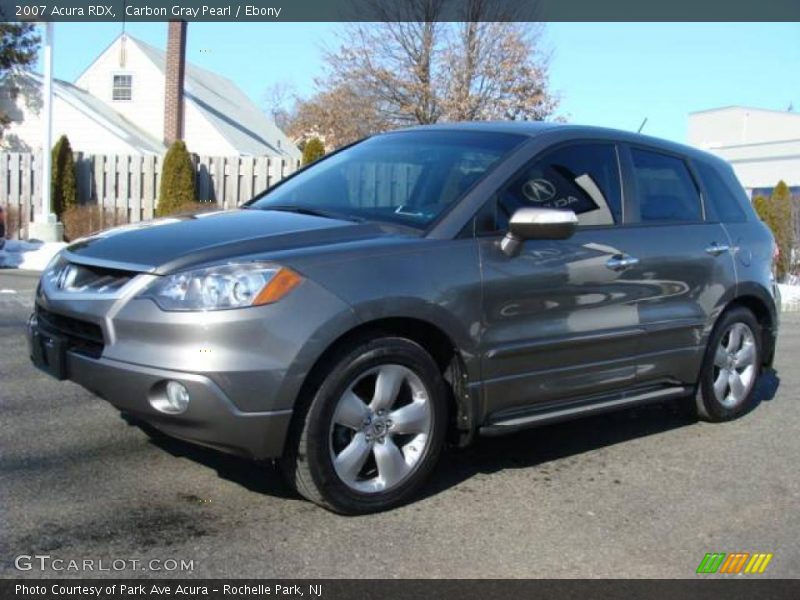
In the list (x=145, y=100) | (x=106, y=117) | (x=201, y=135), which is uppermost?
(x=145, y=100)

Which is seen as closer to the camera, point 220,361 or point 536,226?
point 220,361

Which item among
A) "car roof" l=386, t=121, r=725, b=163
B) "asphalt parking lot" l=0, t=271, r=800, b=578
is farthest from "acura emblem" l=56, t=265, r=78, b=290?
"car roof" l=386, t=121, r=725, b=163

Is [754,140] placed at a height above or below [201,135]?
above

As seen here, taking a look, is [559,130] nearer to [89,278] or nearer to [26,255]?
[89,278]

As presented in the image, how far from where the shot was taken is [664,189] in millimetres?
5602

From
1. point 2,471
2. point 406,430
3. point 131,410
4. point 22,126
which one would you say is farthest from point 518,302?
point 22,126

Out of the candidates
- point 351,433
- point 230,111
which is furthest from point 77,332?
point 230,111

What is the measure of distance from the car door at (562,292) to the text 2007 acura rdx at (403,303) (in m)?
0.01

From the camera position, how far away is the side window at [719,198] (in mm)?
5957

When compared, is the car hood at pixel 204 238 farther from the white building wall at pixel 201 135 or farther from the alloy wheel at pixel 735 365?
the white building wall at pixel 201 135

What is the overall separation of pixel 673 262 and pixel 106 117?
1127 inches

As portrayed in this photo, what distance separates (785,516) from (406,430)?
6.30 ft

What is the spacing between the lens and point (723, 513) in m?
4.36

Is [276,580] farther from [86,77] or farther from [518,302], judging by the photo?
[86,77]
